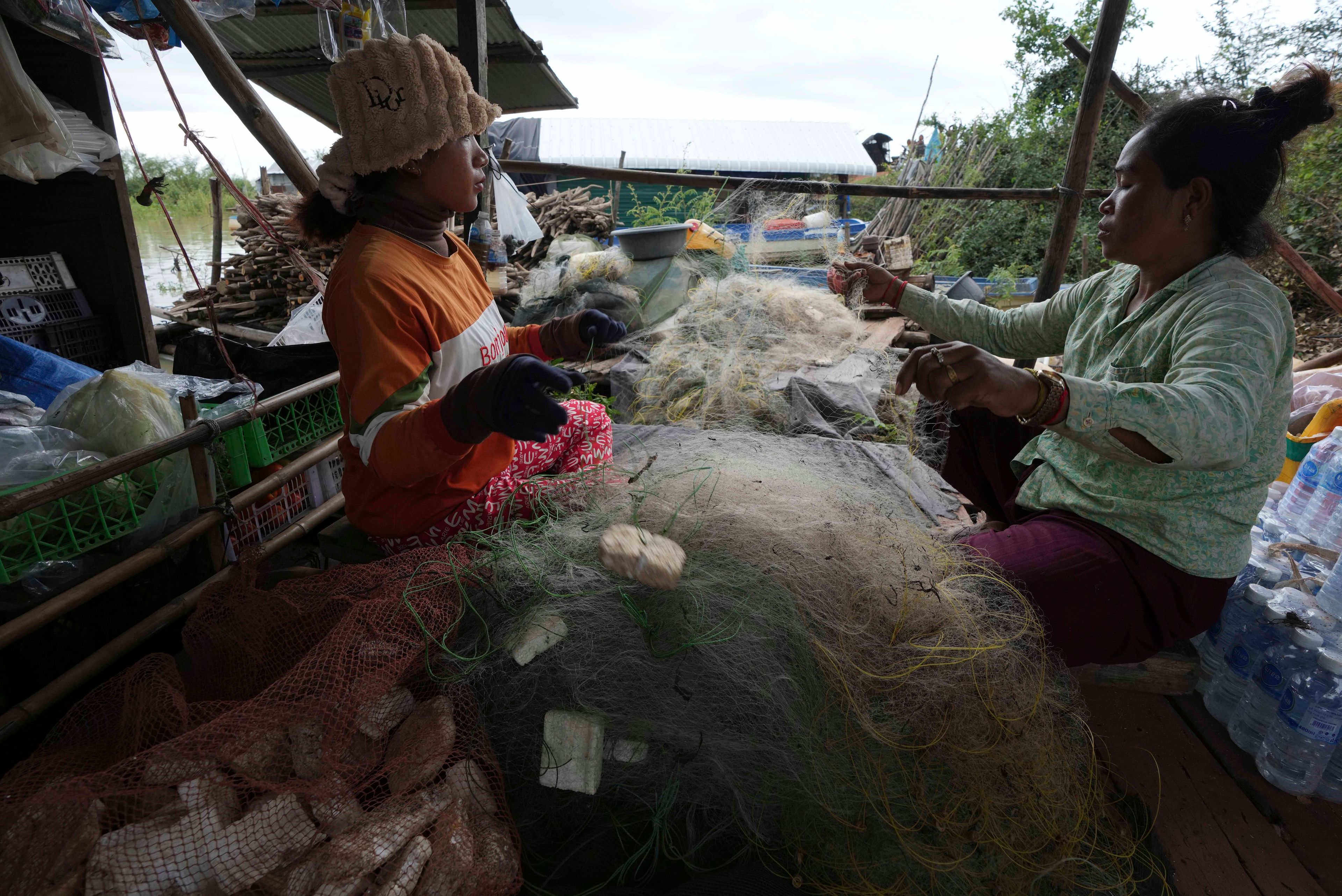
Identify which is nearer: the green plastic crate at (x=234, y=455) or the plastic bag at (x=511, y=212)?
the green plastic crate at (x=234, y=455)

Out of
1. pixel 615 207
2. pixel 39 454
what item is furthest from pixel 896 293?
pixel 615 207

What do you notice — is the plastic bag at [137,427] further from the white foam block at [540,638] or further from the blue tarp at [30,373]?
the white foam block at [540,638]

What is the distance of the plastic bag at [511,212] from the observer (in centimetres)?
402

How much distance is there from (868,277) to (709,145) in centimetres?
1827

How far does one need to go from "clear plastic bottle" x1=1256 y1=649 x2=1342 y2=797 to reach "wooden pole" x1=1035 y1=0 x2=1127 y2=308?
2035 millimetres

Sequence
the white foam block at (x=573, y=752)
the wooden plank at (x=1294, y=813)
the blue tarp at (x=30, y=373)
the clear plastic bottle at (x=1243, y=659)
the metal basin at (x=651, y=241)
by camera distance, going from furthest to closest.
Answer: the metal basin at (x=651, y=241), the blue tarp at (x=30, y=373), the clear plastic bottle at (x=1243, y=659), the wooden plank at (x=1294, y=813), the white foam block at (x=573, y=752)

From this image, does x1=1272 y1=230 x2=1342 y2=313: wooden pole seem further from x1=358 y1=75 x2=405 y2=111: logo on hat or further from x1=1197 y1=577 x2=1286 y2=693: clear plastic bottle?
x1=358 y1=75 x2=405 y2=111: logo on hat

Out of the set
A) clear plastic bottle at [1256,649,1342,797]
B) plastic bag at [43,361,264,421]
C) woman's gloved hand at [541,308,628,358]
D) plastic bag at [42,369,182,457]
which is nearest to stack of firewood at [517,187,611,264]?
plastic bag at [43,361,264,421]

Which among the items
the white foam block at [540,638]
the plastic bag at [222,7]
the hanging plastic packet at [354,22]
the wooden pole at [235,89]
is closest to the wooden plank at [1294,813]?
the white foam block at [540,638]

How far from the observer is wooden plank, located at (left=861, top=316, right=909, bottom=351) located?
494 centimetres

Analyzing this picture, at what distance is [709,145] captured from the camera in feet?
63.6

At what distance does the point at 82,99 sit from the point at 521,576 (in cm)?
391

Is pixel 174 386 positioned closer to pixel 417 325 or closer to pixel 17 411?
pixel 17 411

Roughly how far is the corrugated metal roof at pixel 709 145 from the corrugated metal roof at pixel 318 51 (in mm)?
10151
